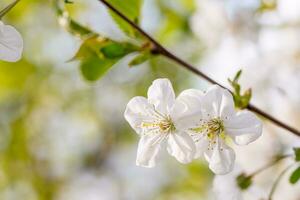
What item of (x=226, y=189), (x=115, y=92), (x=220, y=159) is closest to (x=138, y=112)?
(x=220, y=159)

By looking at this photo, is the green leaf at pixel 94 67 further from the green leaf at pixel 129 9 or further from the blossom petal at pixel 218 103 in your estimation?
the blossom petal at pixel 218 103

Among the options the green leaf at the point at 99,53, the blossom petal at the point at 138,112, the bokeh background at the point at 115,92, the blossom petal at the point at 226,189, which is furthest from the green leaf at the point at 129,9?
the bokeh background at the point at 115,92

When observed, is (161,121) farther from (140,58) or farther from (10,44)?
(10,44)

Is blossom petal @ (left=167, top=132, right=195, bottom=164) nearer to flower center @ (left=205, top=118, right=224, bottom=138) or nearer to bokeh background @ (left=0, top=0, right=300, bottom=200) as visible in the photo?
flower center @ (left=205, top=118, right=224, bottom=138)

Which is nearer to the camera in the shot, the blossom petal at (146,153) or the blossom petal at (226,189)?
the blossom petal at (146,153)

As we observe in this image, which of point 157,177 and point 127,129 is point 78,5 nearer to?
point 127,129

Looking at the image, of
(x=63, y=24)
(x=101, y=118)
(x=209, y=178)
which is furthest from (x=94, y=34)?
(x=101, y=118)
